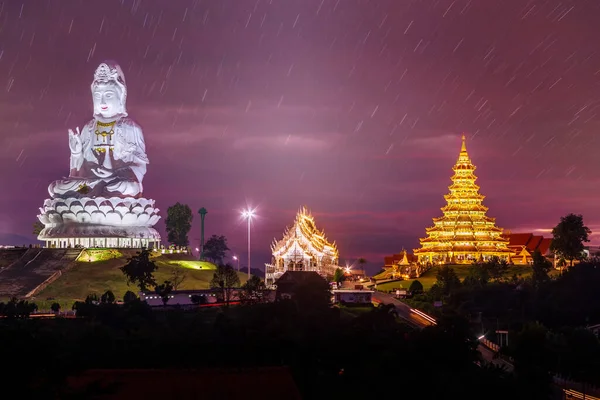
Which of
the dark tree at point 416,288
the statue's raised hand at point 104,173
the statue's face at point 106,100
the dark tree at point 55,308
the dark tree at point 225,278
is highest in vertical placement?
the statue's face at point 106,100

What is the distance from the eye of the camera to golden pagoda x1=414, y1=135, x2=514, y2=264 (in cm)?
10569

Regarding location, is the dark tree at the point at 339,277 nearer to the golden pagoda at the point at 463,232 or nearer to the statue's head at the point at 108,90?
the golden pagoda at the point at 463,232

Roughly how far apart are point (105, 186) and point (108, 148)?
162 inches

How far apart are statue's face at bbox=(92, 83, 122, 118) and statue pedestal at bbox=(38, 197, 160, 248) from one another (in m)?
9.33

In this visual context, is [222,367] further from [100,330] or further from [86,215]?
[86,215]

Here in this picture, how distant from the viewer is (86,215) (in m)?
104

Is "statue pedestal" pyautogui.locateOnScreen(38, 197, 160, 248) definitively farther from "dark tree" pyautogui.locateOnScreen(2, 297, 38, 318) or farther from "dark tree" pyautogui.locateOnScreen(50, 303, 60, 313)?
"dark tree" pyautogui.locateOnScreen(2, 297, 38, 318)

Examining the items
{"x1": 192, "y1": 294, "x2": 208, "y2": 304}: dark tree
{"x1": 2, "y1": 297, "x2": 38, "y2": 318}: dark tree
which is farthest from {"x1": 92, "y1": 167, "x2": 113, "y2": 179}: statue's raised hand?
{"x1": 2, "y1": 297, "x2": 38, "y2": 318}: dark tree

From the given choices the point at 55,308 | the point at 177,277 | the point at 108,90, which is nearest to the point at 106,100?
the point at 108,90

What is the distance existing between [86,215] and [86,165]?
20.4 ft

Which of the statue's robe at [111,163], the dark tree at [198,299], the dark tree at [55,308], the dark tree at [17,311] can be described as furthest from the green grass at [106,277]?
the dark tree at [198,299]

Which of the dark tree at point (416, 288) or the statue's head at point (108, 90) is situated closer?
the dark tree at point (416, 288)

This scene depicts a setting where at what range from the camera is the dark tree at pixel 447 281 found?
81.0 m

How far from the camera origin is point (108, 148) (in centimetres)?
10625
